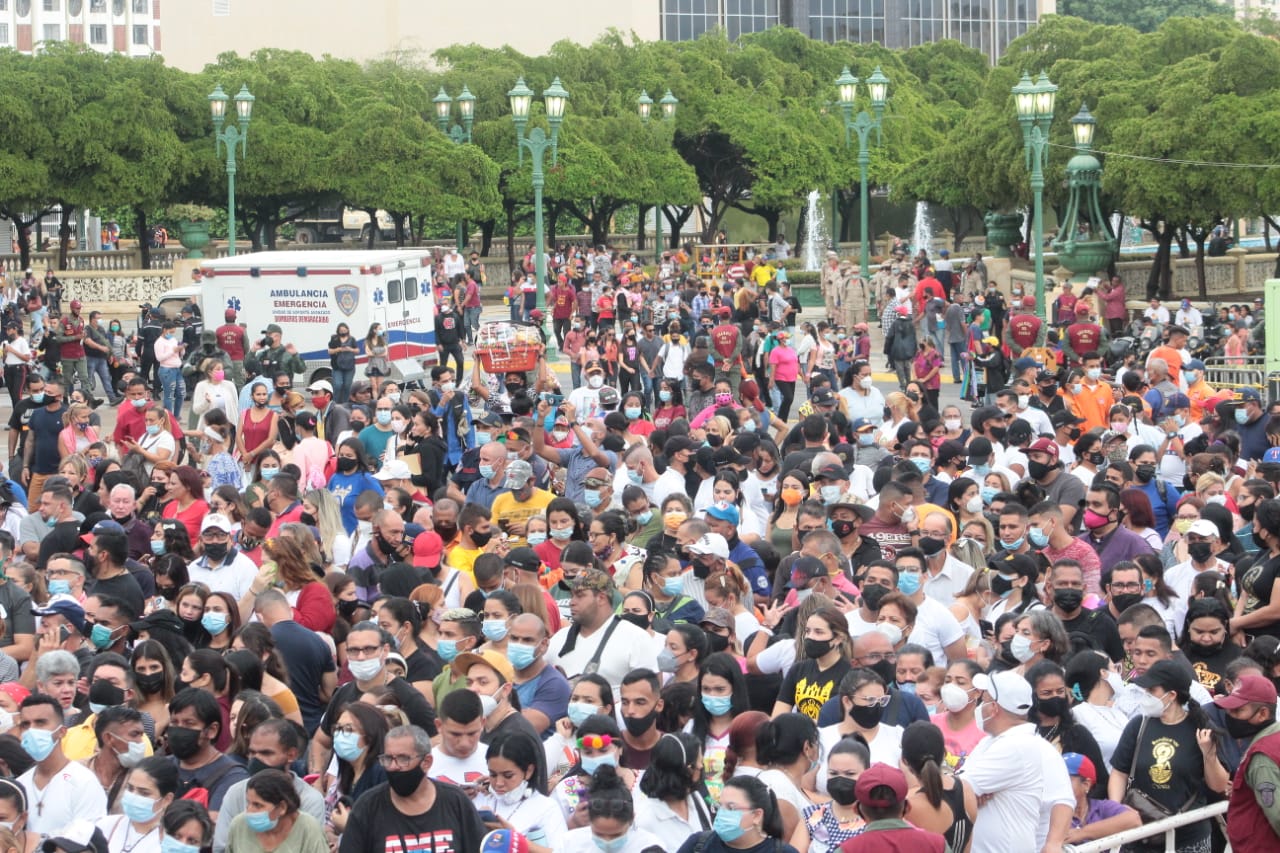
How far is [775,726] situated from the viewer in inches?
299

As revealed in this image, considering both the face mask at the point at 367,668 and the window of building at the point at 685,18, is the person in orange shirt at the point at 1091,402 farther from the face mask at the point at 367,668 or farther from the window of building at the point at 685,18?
the window of building at the point at 685,18

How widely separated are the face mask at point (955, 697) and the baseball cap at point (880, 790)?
1398 millimetres

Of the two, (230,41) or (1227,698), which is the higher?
(230,41)

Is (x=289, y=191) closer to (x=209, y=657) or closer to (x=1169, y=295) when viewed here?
(x=1169, y=295)

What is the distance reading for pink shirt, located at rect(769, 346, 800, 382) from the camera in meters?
22.3

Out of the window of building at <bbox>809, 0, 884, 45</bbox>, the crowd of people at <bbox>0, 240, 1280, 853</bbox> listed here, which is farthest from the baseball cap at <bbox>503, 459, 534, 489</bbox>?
the window of building at <bbox>809, 0, 884, 45</bbox>

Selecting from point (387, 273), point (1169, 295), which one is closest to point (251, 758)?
point (387, 273)

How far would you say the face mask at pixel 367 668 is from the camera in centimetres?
868

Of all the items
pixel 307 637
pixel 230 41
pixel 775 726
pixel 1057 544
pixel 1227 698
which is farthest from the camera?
pixel 230 41

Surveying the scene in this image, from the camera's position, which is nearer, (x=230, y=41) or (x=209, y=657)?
(x=209, y=657)

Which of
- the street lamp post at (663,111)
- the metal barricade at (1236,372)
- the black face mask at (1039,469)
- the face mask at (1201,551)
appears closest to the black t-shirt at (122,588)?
the face mask at (1201,551)

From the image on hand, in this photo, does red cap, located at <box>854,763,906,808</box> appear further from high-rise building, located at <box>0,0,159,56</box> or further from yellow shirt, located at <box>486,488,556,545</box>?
high-rise building, located at <box>0,0,159,56</box>

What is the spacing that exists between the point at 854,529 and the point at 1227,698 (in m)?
3.86

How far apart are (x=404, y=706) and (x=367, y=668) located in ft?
1.45
